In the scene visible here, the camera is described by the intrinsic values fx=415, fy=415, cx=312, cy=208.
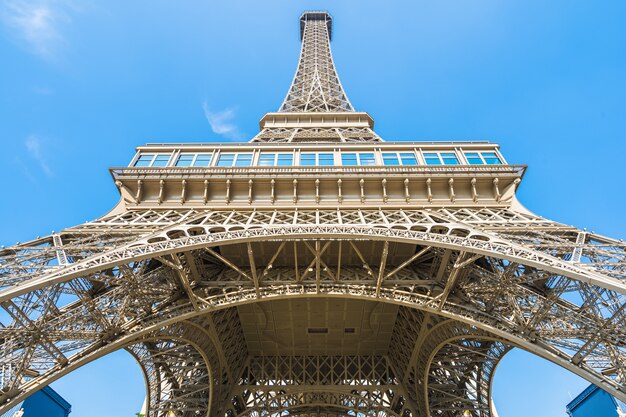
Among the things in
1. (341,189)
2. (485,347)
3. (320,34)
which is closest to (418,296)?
(341,189)

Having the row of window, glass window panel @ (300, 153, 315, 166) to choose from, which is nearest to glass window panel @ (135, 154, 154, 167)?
the row of window

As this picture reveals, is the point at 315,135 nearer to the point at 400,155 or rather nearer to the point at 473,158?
the point at 400,155

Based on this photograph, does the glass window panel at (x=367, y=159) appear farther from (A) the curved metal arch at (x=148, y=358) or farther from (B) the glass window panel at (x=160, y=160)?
(A) the curved metal arch at (x=148, y=358)

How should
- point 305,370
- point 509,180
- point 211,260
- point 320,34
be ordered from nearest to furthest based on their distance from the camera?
point 509,180 → point 211,260 → point 305,370 → point 320,34

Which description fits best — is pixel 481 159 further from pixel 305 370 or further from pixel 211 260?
pixel 305 370

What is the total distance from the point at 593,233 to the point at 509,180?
5092 millimetres

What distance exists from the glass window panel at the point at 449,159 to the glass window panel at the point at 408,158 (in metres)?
1.55

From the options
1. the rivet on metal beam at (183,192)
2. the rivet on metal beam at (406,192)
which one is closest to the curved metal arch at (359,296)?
the rivet on metal beam at (406,192)

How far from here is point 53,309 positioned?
14.5 m

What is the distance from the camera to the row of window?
73.6 feet

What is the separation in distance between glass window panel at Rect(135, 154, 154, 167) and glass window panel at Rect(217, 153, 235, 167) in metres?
3.75

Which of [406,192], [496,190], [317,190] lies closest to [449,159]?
[496,190]

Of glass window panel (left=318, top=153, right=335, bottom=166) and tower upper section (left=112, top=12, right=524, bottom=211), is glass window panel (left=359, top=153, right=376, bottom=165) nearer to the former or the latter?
tower upper section (left=112, top=12, right=524, bottom=211)

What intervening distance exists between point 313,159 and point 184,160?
23.5 feet
